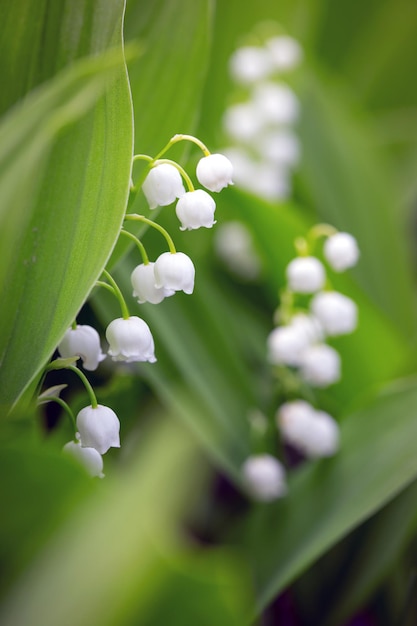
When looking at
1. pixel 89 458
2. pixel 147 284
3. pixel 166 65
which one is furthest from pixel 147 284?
pixel 166 65

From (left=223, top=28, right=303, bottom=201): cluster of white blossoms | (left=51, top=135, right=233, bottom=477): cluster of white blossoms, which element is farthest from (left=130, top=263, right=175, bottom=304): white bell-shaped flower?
(left=223, top=28, right=303, bottom=201): cluster of white blossoms

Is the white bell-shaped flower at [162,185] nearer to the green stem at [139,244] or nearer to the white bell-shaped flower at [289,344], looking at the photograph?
the green stem at [139,244]

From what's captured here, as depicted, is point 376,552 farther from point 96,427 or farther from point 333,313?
point 96,427

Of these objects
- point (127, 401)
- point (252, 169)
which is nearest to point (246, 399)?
point (127, 401)

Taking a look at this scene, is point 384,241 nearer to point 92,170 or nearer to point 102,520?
point 92,170

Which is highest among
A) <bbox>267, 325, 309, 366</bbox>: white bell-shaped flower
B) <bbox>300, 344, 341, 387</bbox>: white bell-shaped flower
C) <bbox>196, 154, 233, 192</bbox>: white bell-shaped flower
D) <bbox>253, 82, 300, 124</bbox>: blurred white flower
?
<bbox>196, 154, 233, 192</bbox>: white bell-shaped flower

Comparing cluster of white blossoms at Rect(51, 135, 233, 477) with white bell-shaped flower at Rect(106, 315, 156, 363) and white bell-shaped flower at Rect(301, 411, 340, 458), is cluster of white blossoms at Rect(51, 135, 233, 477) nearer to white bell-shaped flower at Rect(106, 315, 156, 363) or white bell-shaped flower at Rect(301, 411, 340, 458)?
white bell-shaped flower at Rect(106, 315, 156, 363)
